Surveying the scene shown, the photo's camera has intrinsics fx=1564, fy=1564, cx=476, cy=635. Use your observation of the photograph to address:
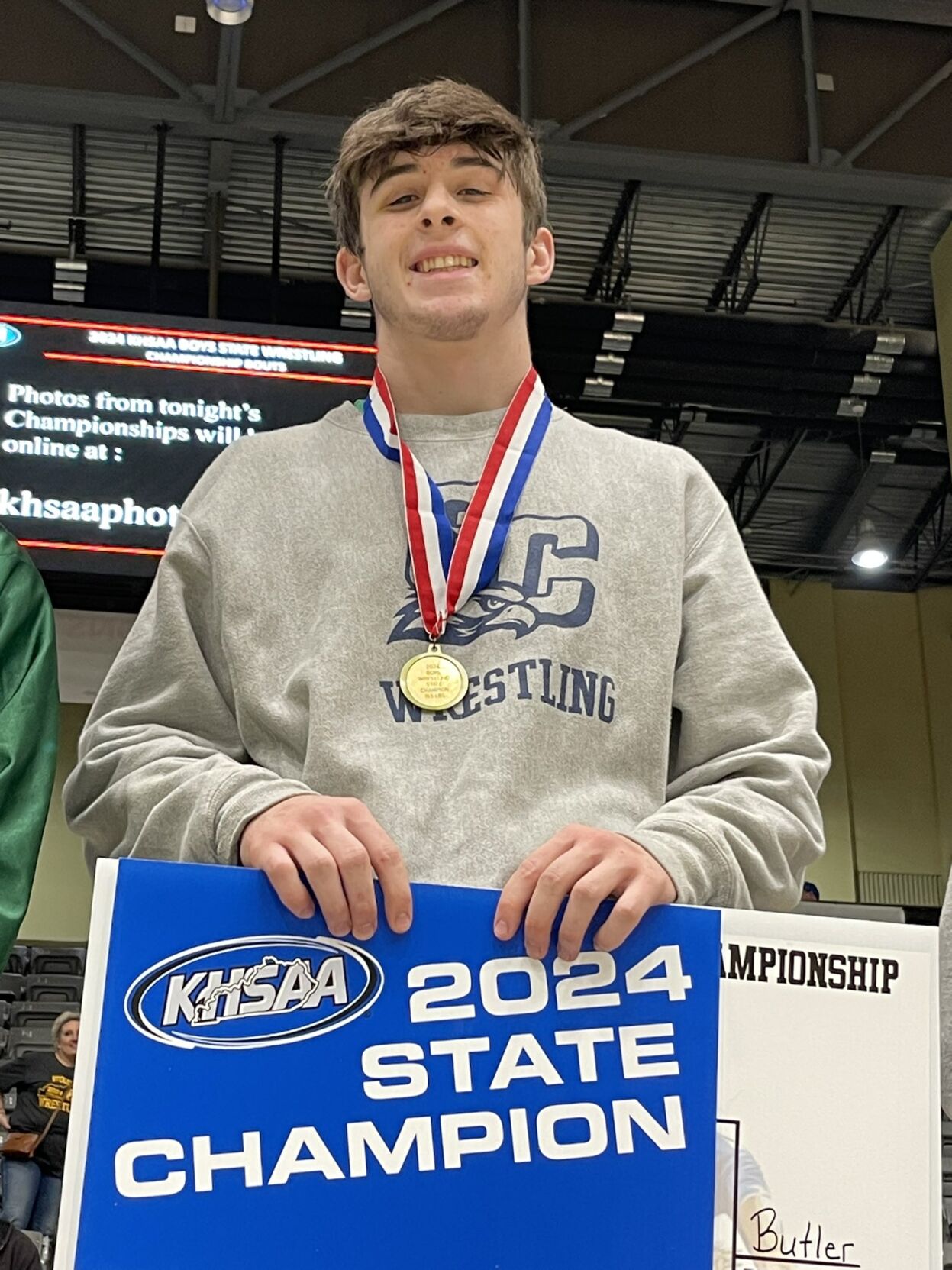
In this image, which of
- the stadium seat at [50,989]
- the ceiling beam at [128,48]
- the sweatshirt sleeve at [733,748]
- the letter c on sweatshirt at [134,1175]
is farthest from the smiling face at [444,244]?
the stadium seat at [50,989]

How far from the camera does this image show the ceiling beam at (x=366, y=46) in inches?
261

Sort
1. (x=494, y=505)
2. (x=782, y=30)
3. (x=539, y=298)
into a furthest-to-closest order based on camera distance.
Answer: (x=539, y=298), (x=782, y=30), (x=494, y=505)

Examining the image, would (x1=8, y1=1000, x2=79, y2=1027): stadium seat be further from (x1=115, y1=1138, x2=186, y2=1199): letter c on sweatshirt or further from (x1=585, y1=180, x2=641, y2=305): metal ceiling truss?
(x1=115, y1=1138, x2=186, y2=1199): letter c on sweatshirt

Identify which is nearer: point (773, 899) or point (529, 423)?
point (773, 899)

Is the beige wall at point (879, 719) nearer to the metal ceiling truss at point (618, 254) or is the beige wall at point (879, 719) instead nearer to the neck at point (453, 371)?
the metal ceiling truss at point (618, 254)

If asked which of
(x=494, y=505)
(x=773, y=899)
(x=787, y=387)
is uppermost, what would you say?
(x=787, y=387)

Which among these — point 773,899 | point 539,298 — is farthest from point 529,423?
point 539,298

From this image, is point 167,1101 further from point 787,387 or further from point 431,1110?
point 787,387

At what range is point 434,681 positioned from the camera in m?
1.50

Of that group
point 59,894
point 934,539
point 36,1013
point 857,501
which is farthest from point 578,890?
point 934,539

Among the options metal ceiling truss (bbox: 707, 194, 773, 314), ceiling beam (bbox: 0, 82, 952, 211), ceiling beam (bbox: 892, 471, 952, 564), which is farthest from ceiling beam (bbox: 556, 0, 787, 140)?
ceiling beam (bbox: 892, 471, 952, 564)

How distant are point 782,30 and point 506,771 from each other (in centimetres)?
622

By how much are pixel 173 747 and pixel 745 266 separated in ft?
24.8

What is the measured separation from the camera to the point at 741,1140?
115 centimetres
